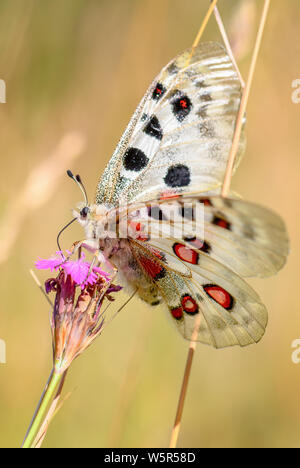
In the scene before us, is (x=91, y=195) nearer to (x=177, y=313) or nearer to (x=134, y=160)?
(x=134, y=160)

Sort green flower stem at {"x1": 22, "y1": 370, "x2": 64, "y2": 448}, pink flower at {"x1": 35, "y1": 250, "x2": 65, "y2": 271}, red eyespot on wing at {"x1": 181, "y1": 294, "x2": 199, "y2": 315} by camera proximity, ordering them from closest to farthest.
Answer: green flower stem at {"x1": 22, "y1": 370, "x2": 64, "y2": 448}
pink flower at {"x1": 35, "y1": 250, "x2": 65, "y2": 271}
red eyespot on wing at {"x1": 181, "y1": 294, "x2": 199, "y2": 315}

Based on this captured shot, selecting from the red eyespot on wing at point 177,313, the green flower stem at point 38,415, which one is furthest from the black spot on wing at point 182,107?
the green flower stem at point 38,415

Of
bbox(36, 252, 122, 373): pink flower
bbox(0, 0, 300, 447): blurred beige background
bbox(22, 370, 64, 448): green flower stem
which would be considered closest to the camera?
bbox(22, 370, 64, 448): green flower stem

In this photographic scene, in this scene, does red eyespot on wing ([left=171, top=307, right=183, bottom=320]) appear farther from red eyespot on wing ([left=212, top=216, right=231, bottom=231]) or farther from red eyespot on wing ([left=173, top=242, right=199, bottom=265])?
red eyespot on wing ([left=212, top=216, right=231, bottom=231])

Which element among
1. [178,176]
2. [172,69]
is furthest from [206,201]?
[172,69]

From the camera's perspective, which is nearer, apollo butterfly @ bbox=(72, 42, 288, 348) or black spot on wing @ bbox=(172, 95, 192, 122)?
apollo butterfly @ bbox=(72, 42, 288, 348)

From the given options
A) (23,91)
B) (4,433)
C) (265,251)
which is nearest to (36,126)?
(23,91)

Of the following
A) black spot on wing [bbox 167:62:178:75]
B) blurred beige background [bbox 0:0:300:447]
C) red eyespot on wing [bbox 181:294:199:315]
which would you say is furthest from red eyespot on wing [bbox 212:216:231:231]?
blurred beige background [bbox 0:0:300:447]
